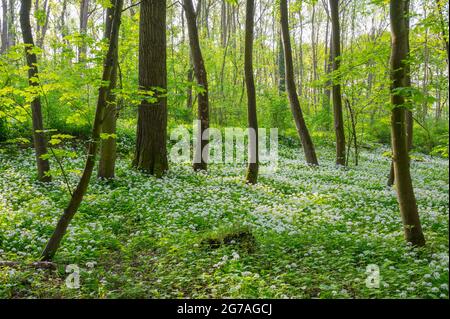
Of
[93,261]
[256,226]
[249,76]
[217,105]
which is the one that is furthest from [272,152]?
[93,261]

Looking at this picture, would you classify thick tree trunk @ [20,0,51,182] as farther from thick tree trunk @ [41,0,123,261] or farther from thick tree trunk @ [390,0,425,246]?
thick tree trunk @ [390,0,425,246]

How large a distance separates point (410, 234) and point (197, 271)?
123 inches

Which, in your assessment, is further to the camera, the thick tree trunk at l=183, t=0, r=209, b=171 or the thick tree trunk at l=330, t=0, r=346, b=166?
the thick tree trunk at l=330, t=0, r=346, b=166

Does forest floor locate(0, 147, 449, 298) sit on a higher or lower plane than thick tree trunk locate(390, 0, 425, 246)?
lower

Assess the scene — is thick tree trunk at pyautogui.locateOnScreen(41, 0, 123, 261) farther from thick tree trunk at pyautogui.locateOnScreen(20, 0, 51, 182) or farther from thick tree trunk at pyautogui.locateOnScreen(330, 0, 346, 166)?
thick tree trunk at pyautogui.locateOnScreen(330, 0, 346, 166)

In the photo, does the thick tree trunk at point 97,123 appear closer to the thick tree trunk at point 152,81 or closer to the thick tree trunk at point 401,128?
the thick tree trunk at point 401,128

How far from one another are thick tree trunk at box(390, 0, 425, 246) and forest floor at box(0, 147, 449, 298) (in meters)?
0.38

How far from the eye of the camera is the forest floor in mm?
4418

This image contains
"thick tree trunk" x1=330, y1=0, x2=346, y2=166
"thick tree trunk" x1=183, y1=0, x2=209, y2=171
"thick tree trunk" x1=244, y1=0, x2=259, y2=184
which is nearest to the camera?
"thick tree trunk" x1=244, y1=0, x2=259, y2=184

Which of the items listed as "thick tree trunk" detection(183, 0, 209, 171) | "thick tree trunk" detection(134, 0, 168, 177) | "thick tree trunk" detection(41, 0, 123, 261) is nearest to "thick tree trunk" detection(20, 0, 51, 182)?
"thick tree trunk" detection(134, 0, 168, 177)

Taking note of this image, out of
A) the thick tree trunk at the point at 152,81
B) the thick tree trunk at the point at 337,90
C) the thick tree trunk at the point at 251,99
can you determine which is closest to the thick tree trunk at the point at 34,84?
the thick tree trunk at the point at 152,81

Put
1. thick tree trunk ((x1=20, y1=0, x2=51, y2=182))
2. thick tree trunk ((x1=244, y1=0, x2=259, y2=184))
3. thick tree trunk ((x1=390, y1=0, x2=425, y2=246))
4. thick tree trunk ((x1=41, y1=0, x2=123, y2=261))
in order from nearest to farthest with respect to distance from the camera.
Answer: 1. thick tree trunk ((x1=41, y1=0, x2=123, y2=261))
2. thick tree trunk ((x1=390, y1=0, x2=425, y2=246))
3. thick tree trunk ((x1=20, y1=0, x2=51, y2=182))
4. thick tree trunk ((x1=244, y1=0, x2=259, y2=184))

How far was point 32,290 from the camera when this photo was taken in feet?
14.8

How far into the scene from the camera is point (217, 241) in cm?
589
